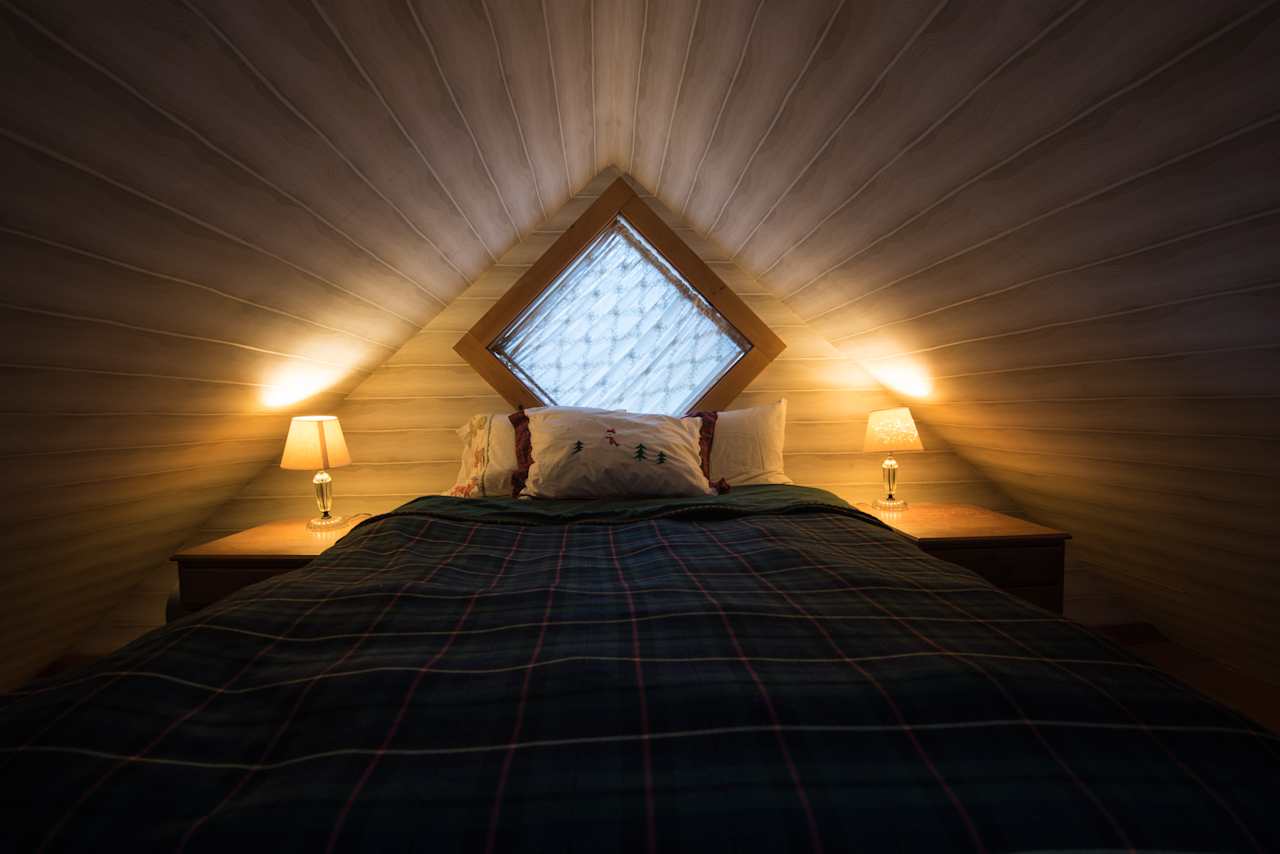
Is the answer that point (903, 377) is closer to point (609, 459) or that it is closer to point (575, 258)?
point (609, 459)

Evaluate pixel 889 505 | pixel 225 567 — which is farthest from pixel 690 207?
pixel 225 567

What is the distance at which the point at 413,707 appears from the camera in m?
0.69

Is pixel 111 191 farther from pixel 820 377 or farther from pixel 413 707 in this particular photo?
pixel 820 377

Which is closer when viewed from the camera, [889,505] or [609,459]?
[609,459]

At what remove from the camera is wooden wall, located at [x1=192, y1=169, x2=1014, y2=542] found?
8.37 feet

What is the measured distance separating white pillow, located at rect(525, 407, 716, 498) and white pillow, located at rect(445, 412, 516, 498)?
15 cm

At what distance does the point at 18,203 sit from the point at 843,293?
206cm

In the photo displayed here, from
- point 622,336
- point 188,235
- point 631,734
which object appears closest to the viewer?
point 631,734

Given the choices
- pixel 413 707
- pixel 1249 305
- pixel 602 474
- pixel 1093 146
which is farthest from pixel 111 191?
pixel 1249 305

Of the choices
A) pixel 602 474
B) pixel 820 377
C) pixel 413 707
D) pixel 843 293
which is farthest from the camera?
pixel 820 377

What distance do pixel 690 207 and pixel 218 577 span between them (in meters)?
2.13

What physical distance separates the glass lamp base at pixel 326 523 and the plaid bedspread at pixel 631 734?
1262mm

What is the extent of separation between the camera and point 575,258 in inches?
102

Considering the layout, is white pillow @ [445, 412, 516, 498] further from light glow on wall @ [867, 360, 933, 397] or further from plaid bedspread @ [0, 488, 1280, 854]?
light glow on wall @ [867, 360, 933, 397]
